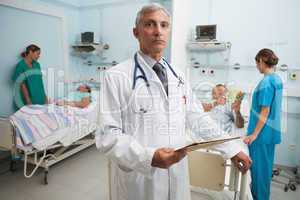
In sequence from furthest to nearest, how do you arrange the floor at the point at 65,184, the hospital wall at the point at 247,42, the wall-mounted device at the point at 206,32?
the wall-mounted device at the point at 206,32, the hospital wall at the point at 247,42, the floor at the point at 65,184

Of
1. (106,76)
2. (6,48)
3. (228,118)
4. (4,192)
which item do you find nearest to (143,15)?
(106,76)

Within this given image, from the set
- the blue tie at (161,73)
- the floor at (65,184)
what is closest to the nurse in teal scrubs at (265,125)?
the floor at (65,184)

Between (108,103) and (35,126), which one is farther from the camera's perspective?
(35,126)

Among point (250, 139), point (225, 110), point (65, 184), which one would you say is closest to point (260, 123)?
point (250, 139)

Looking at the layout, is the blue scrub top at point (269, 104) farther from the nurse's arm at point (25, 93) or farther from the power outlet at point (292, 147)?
the nurse's arm at point (25, 93)

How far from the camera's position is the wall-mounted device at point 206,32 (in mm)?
3039

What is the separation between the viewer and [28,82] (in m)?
3.12

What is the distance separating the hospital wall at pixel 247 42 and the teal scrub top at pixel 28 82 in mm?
2063

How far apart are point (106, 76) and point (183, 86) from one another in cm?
43

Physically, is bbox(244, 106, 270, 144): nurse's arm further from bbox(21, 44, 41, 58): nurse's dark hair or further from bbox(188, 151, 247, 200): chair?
bbox(21, 44, 41, 58): nurse's dark hair

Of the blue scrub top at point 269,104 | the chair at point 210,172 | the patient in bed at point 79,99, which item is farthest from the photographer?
the patient in bed at point 79,99

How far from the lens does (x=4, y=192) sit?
226 centimetres

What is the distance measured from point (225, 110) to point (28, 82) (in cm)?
280

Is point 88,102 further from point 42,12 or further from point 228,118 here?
point 228,118
